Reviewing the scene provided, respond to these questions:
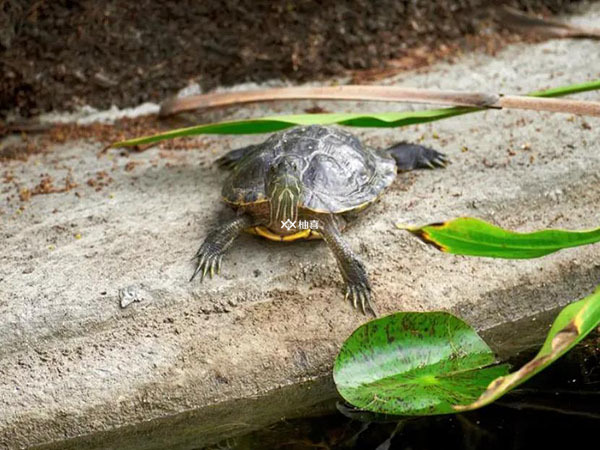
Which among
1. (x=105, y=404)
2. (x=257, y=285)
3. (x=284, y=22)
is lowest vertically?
(x=105, y=404)

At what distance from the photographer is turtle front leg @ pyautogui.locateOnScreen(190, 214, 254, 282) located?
3.50 metres

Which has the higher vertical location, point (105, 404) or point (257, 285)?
point (257, 285)

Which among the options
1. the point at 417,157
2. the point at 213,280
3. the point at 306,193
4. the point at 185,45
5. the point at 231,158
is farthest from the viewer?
the point at 185,45

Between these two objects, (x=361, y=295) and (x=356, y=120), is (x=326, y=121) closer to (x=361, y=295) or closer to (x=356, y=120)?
(x=356, y=120)

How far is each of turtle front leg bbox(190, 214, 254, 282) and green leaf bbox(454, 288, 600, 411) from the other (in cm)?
130

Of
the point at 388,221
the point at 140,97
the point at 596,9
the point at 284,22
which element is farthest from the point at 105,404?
the point at 596,9

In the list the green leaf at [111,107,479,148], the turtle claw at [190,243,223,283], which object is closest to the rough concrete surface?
the turtle claw at [190,243,223,283]

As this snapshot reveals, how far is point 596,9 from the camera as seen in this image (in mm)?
6047

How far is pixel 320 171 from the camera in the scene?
370cm

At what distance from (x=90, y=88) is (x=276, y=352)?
244cm

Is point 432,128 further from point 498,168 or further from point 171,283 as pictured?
point 171,283

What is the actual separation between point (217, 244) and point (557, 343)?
60.2 inches

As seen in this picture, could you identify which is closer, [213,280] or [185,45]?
[213,280]

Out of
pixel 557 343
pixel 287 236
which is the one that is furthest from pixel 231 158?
pixel 557 343
